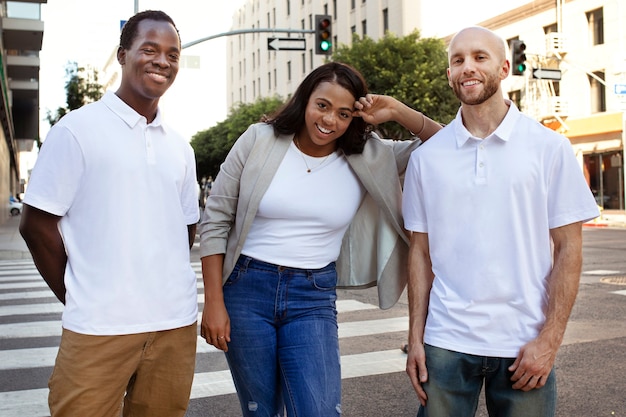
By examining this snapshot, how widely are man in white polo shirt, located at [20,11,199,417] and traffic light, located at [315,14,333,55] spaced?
15.5m

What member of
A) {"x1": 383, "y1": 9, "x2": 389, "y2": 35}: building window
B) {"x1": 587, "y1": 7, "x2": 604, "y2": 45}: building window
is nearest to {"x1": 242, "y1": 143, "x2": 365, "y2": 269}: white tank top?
{"x1": 587, "y1": 7, "x2": 604, "y2": 45}: building window

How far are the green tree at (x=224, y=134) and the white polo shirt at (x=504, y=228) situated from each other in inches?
1707

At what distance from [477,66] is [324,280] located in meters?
1.10

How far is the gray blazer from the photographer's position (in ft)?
9.87


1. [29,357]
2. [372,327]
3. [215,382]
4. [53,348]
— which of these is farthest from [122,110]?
[372,327]

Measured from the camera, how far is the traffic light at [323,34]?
17.8 metres

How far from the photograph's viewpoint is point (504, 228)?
2.44 metres

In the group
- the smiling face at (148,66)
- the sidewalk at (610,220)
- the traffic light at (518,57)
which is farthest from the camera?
the sidewalk at (610,220)

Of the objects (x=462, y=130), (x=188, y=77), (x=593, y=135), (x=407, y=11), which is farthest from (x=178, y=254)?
(x=188, y=77)

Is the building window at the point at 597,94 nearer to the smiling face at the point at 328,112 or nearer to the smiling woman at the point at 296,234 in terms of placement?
the smiling woman at the point at 296,234

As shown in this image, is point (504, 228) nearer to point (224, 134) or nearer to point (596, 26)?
point (596, 26)

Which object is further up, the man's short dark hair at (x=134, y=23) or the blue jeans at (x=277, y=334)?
the man's short dark hair at (x=134, y=23)

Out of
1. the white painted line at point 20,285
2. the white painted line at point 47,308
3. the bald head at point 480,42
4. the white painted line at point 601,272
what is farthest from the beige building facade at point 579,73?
the bald head at point 480,42

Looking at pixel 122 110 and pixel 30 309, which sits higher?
pixel 122 110
